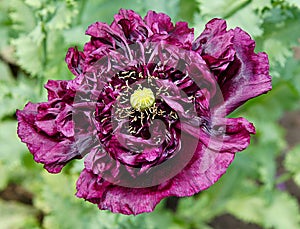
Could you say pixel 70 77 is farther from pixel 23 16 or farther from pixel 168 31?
pixel 168 31

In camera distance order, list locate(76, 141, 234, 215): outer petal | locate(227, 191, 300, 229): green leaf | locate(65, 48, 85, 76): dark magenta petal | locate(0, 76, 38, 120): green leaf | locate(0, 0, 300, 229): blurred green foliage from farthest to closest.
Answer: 1. locate(227, 191, 300, 229): green leaf
2. locate(0, 76, 38, 120): green leaf
3. locate(0, 0, 300, 229): blurred green foliage
4. locate(65, 48, 85, 76): dark magenta petal
5. locate(76, 141, 234, 215): outer petal

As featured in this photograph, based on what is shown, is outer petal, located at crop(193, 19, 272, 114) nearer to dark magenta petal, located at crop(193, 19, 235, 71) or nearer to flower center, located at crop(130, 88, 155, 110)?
dark magenta petal, located at crop(193, 19, 235, 71)

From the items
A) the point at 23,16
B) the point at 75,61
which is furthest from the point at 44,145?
the point at 23,16

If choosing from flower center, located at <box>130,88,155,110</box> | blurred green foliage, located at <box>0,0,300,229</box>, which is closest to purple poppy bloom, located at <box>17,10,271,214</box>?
flower center, located at <box>130,88,155,110</box>

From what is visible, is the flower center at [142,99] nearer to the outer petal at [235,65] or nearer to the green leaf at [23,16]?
the outer petal at [235,65]

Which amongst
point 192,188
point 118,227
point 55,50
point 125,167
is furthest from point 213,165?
point 55,50

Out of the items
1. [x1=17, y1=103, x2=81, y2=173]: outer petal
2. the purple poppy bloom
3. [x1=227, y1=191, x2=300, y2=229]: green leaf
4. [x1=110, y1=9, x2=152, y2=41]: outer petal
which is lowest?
[x1=227, y1=191, x2=300, y2=229]: green leaf
